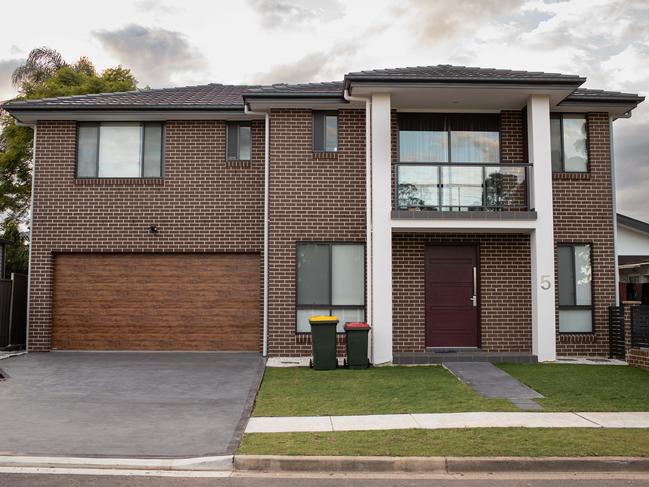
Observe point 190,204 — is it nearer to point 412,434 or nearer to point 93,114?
point 93,114

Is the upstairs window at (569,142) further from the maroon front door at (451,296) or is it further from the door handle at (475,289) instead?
the door handle at (475,289)

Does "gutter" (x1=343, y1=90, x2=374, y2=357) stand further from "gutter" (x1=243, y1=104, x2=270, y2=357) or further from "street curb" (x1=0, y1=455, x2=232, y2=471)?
"street curb" (x1=0, y1=455, x2=232, y2=471)

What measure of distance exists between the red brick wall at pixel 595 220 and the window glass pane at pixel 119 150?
32.6 ft

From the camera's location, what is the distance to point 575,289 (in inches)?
608

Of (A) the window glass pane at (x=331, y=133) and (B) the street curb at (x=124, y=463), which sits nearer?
(B) the street curb at (x=124, y=463)

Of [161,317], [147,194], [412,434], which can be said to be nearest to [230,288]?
[161,317]

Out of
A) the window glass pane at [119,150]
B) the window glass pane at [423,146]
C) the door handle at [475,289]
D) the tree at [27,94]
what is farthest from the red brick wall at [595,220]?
the tree at [27,94]

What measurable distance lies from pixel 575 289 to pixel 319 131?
6.92 meters

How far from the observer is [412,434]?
26.5ft

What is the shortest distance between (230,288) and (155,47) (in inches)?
461

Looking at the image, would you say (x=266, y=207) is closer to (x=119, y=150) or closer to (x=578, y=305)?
(x=119, y=150)

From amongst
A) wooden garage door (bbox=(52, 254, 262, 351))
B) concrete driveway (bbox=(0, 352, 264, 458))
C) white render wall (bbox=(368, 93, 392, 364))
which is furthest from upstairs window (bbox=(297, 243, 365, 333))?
concrete driveway (bbox=(0, 352, 264, 458))

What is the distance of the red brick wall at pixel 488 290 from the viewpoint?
15125 mm

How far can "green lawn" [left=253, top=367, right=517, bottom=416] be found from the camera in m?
9.70
